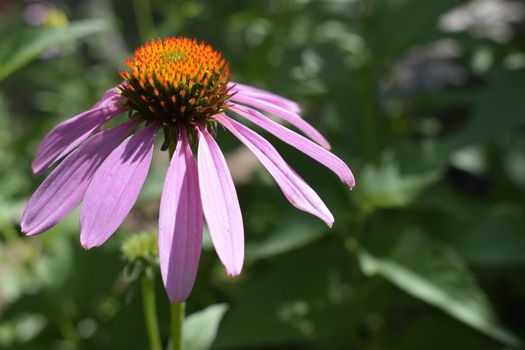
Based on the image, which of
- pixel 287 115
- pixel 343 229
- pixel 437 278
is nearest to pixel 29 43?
pixel 287 115

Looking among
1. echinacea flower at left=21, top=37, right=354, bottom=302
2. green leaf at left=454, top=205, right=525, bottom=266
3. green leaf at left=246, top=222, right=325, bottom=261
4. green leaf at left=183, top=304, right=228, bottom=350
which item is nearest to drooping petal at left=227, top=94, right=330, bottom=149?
echinacea flower at left=21, top=37, right=354, bottom=302

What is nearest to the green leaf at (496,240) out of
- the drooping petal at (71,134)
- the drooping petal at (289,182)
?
the drooping petal at (289,182)

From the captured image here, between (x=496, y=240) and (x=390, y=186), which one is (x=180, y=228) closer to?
(x=390, y=186)

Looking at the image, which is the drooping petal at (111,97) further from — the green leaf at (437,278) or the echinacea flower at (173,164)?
the green leaf at (437,278)

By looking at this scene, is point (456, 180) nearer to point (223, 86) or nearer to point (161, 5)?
point (161, 5)

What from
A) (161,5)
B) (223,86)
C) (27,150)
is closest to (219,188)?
(223,86)

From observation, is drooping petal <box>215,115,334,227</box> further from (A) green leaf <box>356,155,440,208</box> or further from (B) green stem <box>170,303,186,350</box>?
(A) green leaf <box>356,155,440,208</box>
